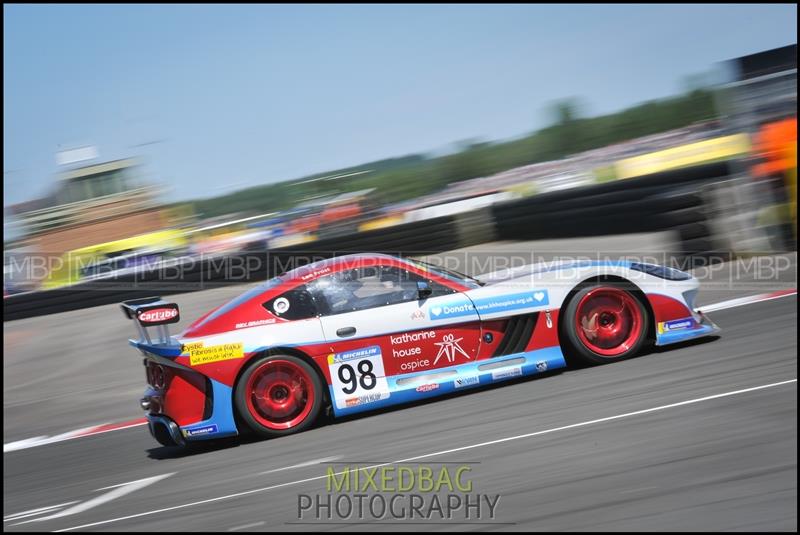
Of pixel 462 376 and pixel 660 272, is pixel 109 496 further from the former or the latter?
pixel 660 272

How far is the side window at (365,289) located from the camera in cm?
627

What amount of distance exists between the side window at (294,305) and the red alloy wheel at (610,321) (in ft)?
7.05

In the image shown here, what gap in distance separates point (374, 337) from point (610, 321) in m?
1.93

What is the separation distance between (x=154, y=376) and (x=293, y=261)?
830 centimetres

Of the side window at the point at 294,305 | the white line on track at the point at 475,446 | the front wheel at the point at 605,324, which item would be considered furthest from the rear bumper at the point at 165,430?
the front wheel at the point at 605,324

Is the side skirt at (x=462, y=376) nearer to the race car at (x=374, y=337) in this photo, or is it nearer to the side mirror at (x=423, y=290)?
the race car at (x=374, y=337)

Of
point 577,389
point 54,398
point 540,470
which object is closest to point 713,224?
point 577,389

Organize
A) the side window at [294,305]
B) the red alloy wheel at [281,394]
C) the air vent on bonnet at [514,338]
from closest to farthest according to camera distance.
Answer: the red alloy wheel at [281,394] → the side window at [294,305] → the air vent on bonnet at [514,338]

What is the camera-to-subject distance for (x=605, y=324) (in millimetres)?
6512

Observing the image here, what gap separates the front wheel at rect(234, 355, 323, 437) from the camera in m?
6.00

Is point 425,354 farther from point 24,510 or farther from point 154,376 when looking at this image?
point 24,510

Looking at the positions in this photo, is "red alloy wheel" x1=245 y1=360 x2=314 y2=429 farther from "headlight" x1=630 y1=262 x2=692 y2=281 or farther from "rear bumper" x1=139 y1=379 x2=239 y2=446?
"headlight" x1=630 y1=262 x2=692 y2=281

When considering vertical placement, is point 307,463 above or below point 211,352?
below

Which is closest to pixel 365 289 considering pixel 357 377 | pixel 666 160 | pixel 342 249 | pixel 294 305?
pixel 294 305
